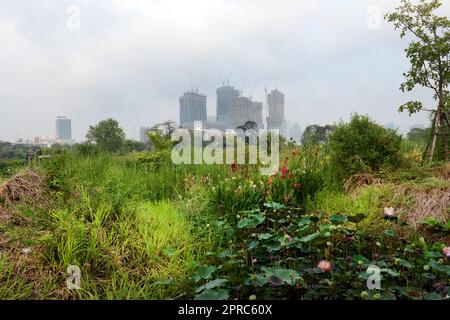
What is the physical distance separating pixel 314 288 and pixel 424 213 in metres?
2.21

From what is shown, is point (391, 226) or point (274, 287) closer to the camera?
point (274, 287)

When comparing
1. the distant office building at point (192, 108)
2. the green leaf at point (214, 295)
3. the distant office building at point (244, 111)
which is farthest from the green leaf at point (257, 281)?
the distant office building at point (192, 108)

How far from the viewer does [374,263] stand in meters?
2.58

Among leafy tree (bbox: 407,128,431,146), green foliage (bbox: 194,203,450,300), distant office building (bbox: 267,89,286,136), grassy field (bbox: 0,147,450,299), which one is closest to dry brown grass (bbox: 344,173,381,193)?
grassy field (bbox: 0,147,450,299)

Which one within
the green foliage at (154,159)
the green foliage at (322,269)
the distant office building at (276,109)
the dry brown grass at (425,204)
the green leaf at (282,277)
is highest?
the distant office building at (276,109)

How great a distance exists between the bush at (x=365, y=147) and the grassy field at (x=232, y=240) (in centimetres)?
32

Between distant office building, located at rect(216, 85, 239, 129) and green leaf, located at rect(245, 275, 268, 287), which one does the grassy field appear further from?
distant office building, located at rect(216, 85, 239, 129)

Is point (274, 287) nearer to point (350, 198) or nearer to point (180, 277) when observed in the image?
point (180, 277)

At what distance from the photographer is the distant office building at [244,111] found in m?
15.2

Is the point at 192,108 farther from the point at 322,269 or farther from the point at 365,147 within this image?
the point at 322,269

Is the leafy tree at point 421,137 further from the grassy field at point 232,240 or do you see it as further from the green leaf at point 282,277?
the green leaf at point 282,277
